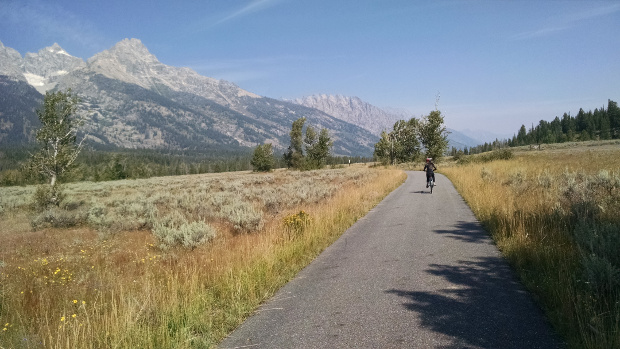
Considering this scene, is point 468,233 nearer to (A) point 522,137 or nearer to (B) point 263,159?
(B) point 263,159

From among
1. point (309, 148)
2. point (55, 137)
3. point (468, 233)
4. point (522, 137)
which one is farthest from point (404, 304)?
point (522, 137)

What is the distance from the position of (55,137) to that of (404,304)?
26984 millimetres

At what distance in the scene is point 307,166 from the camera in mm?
68062

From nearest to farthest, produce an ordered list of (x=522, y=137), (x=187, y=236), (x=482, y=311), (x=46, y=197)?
1. (x=482, y=311)
2. (x=187, y=236)
3. (x=46, y=197)
4. (x=522, y=137)

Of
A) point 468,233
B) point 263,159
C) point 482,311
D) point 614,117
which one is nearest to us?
point 482,311

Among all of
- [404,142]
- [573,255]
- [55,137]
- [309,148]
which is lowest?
[573,255]

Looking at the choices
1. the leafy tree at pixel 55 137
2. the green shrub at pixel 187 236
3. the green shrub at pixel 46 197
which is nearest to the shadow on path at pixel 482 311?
the green shrub at pixel 187 236

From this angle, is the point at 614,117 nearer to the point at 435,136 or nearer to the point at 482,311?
the point at 435,136

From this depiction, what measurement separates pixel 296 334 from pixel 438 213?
385 inches

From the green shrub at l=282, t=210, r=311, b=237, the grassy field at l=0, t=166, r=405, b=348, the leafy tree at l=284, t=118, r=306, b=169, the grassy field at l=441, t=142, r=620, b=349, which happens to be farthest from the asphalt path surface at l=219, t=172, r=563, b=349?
the leafy tree at l=284, t=118, r=306, b=169

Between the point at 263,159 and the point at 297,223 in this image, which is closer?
the point at 297,223

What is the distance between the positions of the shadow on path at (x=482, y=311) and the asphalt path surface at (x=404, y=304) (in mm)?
11

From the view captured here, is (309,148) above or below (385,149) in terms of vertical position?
above

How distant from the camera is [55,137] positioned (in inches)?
910
